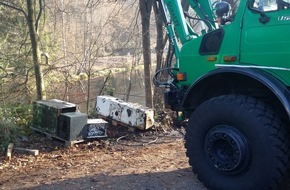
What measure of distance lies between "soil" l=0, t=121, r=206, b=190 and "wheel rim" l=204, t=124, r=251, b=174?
1.69 ft

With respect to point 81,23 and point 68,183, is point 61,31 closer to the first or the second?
point 81,23

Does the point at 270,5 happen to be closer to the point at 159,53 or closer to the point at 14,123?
the point at 14,123

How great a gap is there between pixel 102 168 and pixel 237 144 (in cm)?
222

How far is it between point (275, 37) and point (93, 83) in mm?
11051

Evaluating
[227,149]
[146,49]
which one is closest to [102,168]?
[227,149]

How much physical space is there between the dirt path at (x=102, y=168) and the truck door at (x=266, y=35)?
165 centimetres

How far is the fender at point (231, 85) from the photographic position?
12.1ft

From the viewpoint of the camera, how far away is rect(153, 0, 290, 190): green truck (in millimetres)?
3752

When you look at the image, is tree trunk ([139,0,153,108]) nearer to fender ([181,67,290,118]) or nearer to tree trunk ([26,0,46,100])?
tree trunk ([26,0,46,100])

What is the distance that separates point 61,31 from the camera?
16688 millimetres

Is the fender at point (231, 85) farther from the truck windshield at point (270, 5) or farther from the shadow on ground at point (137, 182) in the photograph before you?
the shadow on ground at point (137, 182)

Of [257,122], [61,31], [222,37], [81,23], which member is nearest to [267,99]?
[257,122]

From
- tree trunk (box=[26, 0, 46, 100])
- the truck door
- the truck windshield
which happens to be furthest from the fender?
tree trunk (box=[26, 0, 46, 100])

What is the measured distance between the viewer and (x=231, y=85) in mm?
4449
